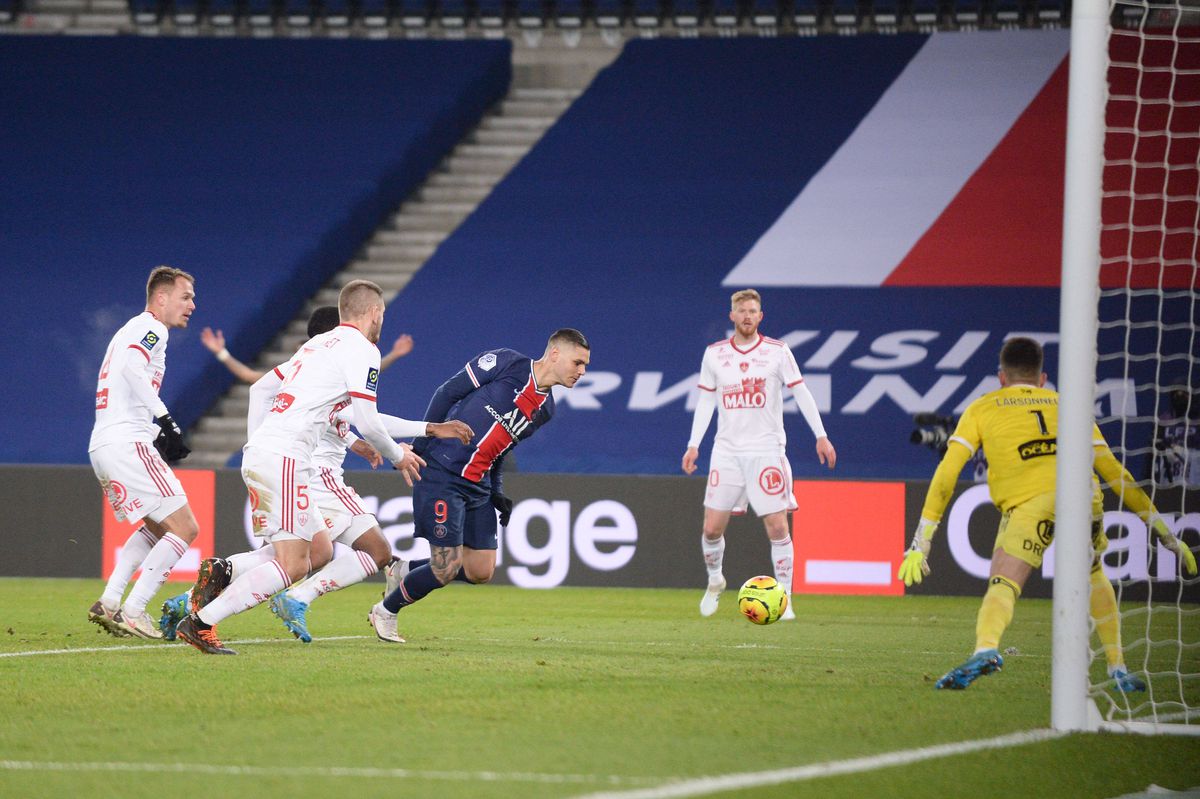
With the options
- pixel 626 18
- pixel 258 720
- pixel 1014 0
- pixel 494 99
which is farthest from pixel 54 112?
pixel 258 720

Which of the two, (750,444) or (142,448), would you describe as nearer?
(142,448)

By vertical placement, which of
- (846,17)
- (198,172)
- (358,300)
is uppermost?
(846,17)

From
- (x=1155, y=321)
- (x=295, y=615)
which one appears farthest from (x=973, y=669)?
(x=1155, y=321)

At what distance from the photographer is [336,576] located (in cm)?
948

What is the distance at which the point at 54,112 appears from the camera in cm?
2131

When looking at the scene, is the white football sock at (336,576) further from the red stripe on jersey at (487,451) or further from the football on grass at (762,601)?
the football on grass at (762,601)

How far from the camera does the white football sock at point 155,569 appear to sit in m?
9.43

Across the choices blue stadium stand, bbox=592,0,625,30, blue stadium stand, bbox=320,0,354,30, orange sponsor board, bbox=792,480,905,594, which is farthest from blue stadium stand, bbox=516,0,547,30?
orange sponsor board, bbox=792,480,905,594

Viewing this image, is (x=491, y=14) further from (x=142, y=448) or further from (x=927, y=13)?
(x=142, y=448)

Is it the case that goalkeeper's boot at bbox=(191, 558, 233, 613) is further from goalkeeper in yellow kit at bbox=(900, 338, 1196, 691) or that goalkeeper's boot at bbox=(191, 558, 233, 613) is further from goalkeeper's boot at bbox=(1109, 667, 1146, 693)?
goalkeeper's boot at bbox=(1109, 667, 1146, 693)

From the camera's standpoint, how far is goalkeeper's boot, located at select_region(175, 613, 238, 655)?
837 cm

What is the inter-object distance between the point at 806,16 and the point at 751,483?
10903 millimetres

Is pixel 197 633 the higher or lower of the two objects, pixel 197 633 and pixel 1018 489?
the lower

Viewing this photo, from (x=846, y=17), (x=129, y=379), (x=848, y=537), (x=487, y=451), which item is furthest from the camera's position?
(x=846, y=17)
